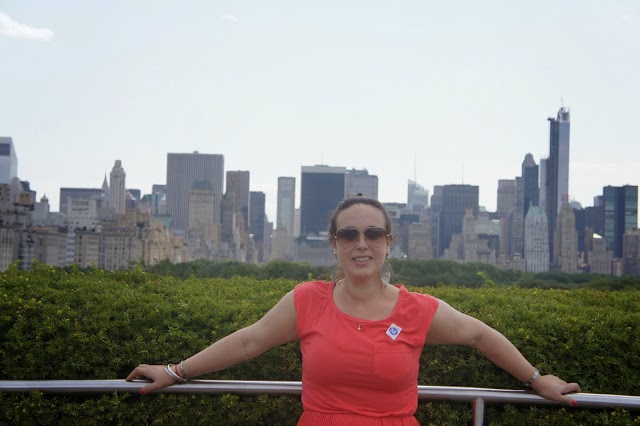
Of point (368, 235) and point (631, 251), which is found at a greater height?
point (368, 235)

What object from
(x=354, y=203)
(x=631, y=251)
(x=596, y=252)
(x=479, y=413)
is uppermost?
(x=354, y=203)

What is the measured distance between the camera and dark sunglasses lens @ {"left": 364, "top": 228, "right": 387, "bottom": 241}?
336 cm

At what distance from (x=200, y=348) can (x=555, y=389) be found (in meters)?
2.03

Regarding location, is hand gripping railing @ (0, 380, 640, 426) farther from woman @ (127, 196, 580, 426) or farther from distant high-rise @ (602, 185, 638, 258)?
distant high-rise @ (602, 185, 638, 258)

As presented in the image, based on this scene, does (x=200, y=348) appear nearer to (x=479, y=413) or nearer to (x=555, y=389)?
(x=479, y=413)

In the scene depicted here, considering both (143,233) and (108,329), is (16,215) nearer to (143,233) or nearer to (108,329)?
(143,233)

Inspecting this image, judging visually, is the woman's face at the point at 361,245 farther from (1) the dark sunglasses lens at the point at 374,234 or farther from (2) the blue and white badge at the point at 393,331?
(2) the blue and white badge at the point at 393,331

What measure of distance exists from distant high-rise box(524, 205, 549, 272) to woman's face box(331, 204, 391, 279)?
469 feet

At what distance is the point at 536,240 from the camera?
490 ft

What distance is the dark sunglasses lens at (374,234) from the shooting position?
3.36 m

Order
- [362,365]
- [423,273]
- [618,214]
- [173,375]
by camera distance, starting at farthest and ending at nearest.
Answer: [618,214] → [423,273] → [173,375] → [362,365]

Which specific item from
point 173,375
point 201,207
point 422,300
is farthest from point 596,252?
point 173,375

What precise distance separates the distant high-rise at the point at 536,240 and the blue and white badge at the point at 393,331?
470 feet

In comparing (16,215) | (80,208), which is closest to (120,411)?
(16,215)
